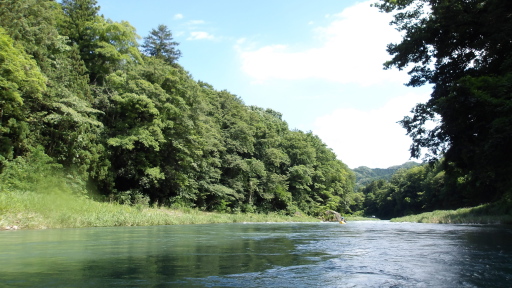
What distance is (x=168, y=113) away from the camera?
31359 millimetres

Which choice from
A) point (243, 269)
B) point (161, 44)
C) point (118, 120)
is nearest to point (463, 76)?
point (243, 269)

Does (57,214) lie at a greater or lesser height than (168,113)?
lesser

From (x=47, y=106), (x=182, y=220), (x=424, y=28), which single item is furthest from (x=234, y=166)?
(x=424, y=28)

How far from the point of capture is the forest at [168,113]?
14.4 m

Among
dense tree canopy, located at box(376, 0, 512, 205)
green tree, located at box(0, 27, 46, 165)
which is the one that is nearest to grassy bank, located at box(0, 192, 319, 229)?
green tree, located at box(0, 27, 46, 165)

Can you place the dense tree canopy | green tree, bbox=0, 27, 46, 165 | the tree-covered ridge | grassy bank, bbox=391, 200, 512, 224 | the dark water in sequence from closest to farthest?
the dark water → the dense tree canopy → green tree, bbox=0, 27, 46, 165 → the tree-covered ridge → grassy bank, bbox=391, 200, 512, 224

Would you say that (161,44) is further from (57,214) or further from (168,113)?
(57,214)

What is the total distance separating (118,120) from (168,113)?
14.1 ft

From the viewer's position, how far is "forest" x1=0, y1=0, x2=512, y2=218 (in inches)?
567

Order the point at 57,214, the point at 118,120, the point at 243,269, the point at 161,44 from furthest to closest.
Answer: the point at 161,44
the point at 118,120
the point at 57,214
the point at 243,269

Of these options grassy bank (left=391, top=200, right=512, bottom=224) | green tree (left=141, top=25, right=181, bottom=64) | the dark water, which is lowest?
grassy bank (left=391, top=200, right=512, bottom=224)

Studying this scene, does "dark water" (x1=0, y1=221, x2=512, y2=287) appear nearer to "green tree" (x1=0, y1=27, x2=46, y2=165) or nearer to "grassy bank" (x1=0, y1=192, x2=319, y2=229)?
"grassy bank" (x1=0, y1=192, x2=319, y2=229)

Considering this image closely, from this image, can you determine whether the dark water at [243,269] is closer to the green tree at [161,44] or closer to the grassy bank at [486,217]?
the grassy bank at [486,217]

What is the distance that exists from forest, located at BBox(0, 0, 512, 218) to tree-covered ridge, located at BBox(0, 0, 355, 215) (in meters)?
0.11
